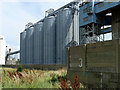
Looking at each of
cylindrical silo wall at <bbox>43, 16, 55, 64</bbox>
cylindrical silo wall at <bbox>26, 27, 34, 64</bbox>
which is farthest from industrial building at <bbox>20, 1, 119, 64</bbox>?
cylindrical silo wall at <bbox>26, 27, 34, 64</bbox>

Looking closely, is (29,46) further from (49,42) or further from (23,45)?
(49,42)

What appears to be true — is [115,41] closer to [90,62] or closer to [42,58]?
[90,62]

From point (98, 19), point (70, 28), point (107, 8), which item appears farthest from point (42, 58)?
point (107, 8)

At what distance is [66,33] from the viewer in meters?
33.8

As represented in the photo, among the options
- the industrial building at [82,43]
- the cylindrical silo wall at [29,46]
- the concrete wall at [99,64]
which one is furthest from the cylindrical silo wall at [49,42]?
the concrete wall at [99,64]

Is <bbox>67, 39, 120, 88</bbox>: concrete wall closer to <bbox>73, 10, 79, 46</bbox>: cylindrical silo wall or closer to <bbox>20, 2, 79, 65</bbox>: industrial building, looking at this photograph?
<bbox>20, 2, 79, 65</bbox>: industrial building

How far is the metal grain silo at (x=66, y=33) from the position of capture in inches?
1330

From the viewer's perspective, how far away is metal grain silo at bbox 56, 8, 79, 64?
33781 millimetres

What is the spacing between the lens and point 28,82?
8.20 metres

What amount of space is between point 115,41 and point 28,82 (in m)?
5.20

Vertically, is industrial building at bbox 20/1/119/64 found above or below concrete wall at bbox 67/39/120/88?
above

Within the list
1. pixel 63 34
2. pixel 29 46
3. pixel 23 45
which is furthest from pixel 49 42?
pixel 23 45

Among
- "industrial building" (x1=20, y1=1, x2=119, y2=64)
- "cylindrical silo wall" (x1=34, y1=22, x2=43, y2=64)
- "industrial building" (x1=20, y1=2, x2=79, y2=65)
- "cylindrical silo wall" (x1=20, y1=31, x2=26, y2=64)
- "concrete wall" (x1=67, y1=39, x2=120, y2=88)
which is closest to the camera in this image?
"concrete wall" (x1=67, y1=39, x2=120, y2=88)

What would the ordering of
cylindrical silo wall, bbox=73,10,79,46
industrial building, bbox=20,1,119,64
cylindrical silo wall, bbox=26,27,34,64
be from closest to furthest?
1. industrial building, bbox=20,1,119,64
2. cylindrical silo wall, bbox=73,10,79,46
3. cylindrical silo wall, bbox=26,27,34,64
